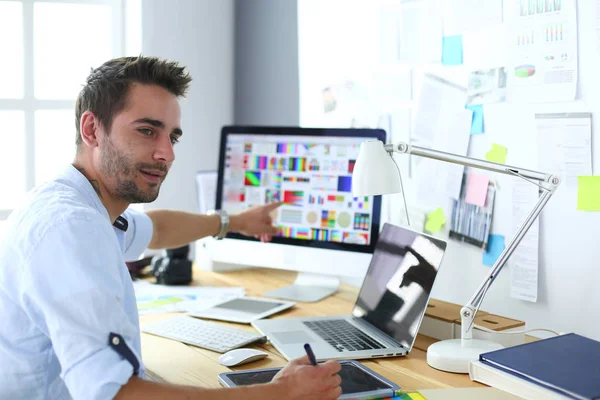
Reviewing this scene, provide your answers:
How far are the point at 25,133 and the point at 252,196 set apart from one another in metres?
1.05

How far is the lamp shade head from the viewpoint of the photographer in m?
1.43

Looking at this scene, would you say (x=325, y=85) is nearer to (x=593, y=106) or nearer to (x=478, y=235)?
(x=478, y=235)

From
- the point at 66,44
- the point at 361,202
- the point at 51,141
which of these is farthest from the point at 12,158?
the point at 361,202

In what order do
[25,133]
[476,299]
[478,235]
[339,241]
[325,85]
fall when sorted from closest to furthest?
[476,299] → [478,235] → [339,241] → [325,85] → [25,133]

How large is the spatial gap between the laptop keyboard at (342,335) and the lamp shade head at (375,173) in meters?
0.34

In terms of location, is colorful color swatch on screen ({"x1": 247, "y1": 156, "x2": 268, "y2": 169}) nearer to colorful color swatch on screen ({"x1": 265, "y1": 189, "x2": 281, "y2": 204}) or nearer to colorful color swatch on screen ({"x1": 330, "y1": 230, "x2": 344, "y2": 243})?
colorful color swatch on screen ({"x1": 265, "y1": 189, "x2": 281, "y2": 204})

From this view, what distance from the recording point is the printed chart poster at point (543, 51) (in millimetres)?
1502

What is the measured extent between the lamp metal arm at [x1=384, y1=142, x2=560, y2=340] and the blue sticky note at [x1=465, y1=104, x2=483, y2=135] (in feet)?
1.21

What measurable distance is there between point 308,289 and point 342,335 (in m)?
0.51

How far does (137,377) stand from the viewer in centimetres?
100

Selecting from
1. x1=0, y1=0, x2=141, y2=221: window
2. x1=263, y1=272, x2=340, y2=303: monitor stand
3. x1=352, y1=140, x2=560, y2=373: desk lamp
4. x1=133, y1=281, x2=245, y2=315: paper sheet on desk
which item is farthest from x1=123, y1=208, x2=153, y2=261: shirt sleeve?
x1=0, y1=0, x2=141, y2=221: window

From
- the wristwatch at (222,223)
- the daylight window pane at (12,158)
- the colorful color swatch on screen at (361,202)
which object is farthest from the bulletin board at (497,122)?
the daylight window pane at (12,158)

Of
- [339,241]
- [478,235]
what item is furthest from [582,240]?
[339,241]

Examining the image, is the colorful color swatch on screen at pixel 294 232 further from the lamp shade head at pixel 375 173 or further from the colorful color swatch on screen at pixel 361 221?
the lamp shade head at pixel 375 173
